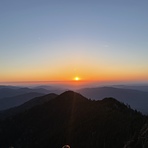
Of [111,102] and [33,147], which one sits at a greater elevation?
[111,102]

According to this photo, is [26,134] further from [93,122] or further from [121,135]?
[121,135]

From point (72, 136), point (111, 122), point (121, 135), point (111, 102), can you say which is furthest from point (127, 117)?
point (111, 102)

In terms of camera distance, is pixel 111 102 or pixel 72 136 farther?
pixel 111 102

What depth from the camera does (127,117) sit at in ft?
261

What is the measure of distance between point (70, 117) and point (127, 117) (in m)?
37.2

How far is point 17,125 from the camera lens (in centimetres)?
13500

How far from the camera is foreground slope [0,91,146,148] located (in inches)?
Result: 2817

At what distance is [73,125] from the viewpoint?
10188 cm

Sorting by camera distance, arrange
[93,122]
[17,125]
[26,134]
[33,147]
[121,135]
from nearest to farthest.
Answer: [121,135] → [93,122] → [33,147] → [26,134] → [17,125]

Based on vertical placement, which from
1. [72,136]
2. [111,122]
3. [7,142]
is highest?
[111,122]

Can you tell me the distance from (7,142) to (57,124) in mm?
27051

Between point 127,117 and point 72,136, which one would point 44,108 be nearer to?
point 72,136

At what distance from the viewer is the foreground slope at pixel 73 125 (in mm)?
71562

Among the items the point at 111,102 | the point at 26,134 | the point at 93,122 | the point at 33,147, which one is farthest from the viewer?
the point at 26,134
